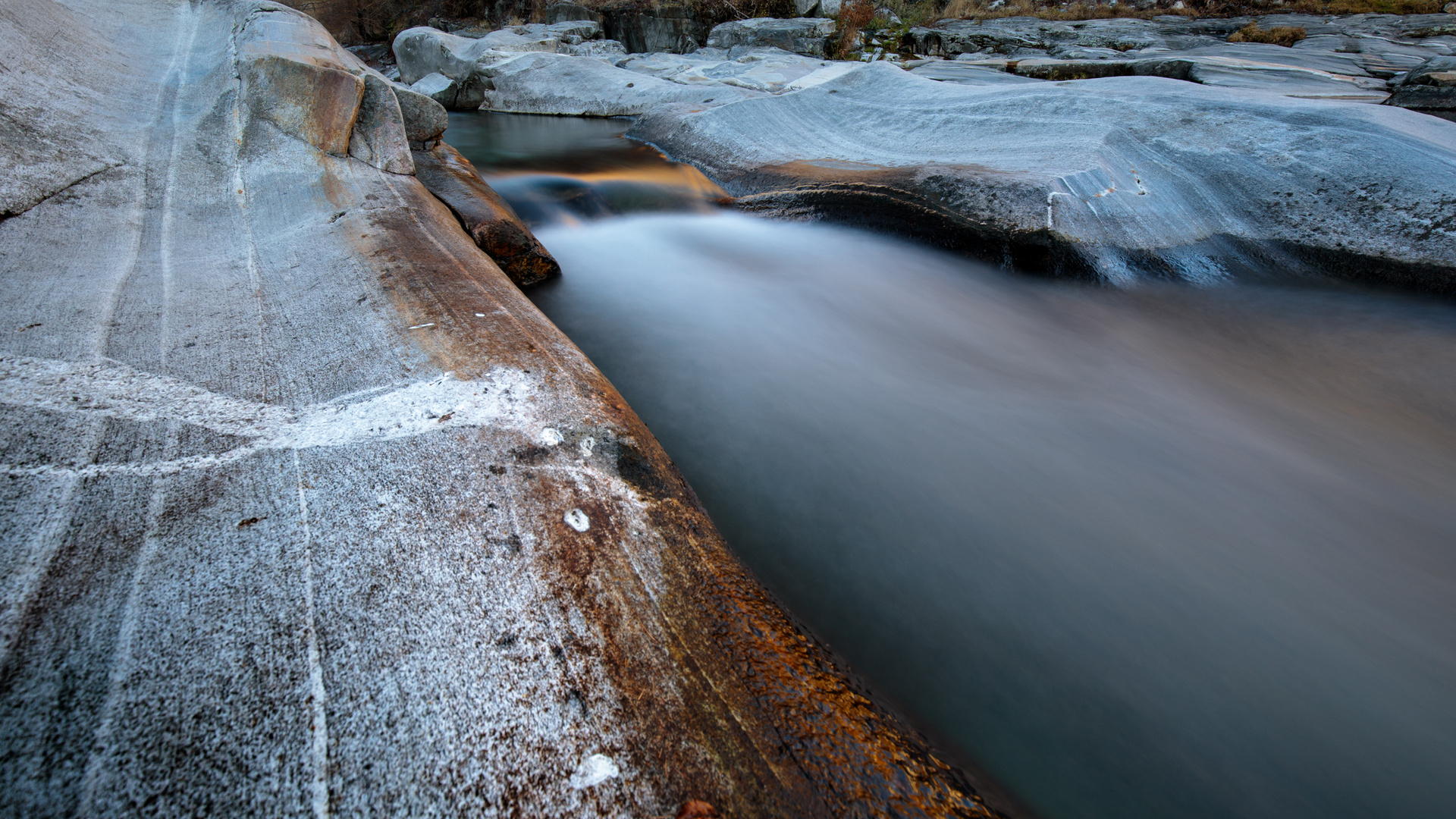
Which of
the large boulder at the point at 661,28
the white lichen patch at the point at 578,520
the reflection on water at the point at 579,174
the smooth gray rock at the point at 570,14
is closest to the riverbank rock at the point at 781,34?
the large boulder at the point at 661,28

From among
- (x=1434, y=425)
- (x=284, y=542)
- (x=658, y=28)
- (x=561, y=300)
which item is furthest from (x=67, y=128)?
(x=658, y=28)

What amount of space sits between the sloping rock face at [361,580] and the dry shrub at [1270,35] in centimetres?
1297

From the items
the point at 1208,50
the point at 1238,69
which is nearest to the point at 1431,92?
the point at 1238,69

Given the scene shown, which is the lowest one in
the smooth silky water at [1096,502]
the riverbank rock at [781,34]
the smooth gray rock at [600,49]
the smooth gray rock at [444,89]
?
the smooth silky water at [1096,502]

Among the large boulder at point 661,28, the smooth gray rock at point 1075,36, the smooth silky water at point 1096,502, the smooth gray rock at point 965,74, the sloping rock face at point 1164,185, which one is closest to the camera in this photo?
the smooth silky water at point 1096,502

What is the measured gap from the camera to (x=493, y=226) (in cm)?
326

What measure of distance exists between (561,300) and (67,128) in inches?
95.2

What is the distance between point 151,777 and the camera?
2.50 ft

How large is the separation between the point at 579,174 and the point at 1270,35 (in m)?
12.2

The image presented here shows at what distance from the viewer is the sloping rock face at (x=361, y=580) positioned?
0.82 metres

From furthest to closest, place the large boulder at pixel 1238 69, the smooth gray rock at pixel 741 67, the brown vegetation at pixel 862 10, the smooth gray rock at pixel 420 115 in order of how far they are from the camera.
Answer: the brown vegetation at pixel 862 10
the smooth gray rock at pixel 741 67
the large boulder at pixel 1238 69
the smooth gray rock at pixel 420 115

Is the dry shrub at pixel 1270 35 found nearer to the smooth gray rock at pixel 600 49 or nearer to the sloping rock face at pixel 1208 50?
the sloping rock face at pixel 1208 50

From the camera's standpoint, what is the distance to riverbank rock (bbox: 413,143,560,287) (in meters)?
3.25

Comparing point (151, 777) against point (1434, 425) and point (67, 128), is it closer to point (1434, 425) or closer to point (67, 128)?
point (67, 128)
